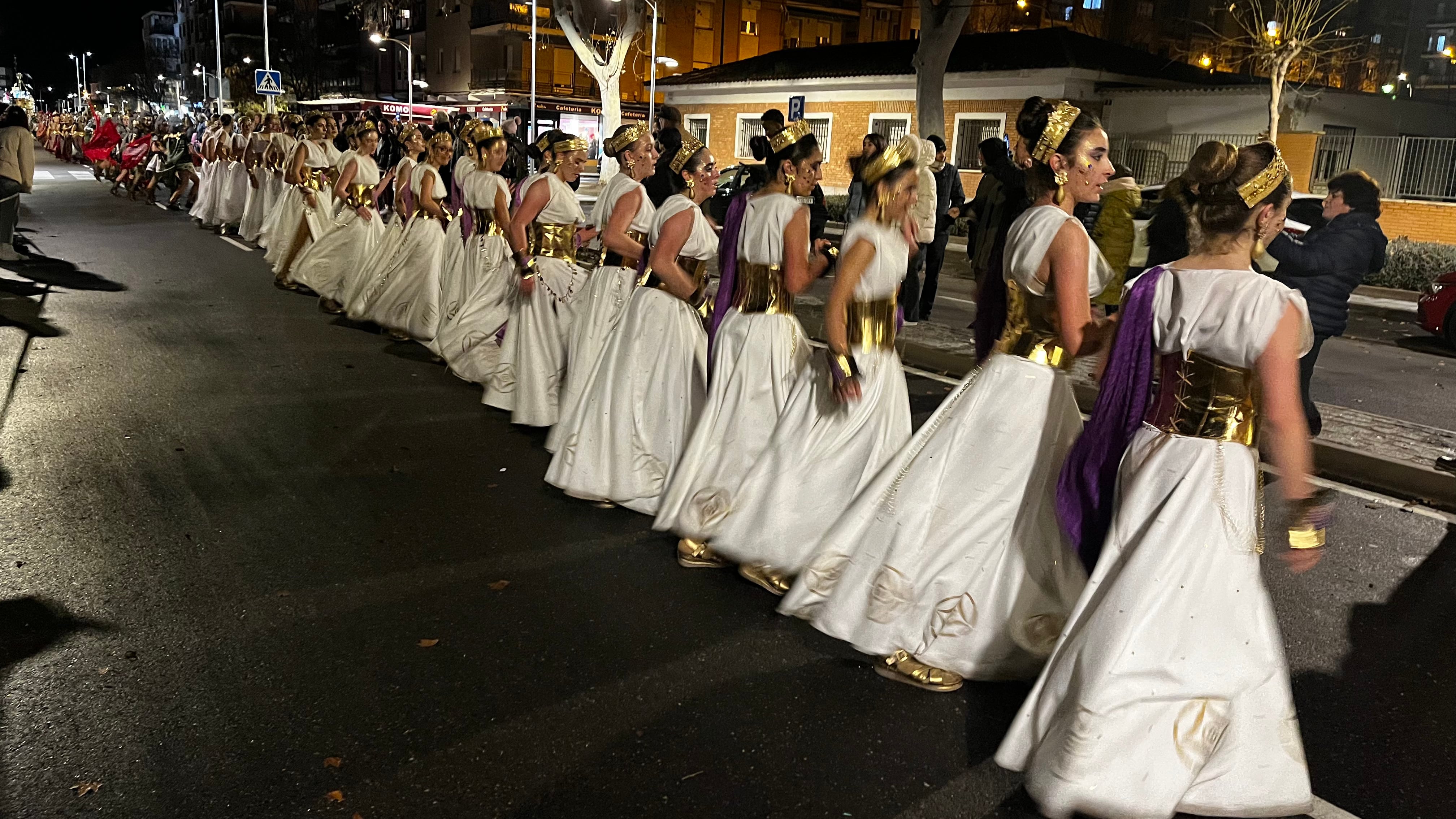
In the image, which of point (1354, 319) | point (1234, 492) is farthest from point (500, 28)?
point (1234, 492)

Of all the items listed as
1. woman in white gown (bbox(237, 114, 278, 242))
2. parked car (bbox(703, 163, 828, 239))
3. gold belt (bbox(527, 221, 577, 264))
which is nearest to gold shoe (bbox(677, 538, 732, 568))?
parked car (bbox(703, 163, 828, 239))

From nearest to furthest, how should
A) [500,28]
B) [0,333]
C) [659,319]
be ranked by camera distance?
1. [659,319]
2. [0,333]
3. [500,28]

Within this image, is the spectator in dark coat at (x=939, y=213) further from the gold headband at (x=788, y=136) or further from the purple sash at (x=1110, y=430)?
the purple sash at (x=1110, y=430)

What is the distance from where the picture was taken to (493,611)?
411cm

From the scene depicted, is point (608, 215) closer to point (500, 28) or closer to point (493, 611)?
point (493, 611)

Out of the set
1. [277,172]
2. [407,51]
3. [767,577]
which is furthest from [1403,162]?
[407,51]

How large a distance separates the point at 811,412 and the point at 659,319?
47.9 inches

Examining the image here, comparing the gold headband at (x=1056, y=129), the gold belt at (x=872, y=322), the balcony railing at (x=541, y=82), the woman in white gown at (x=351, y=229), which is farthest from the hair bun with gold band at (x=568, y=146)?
the balcony railing at (x=541, y=82)

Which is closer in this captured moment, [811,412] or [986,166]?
[811,412]

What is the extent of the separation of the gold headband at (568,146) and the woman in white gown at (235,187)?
14668 mm

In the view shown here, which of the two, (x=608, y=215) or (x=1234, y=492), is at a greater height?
(x=608, y=215)

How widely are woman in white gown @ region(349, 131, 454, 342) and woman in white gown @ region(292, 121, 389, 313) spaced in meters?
1.18

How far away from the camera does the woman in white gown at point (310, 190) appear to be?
12344mm

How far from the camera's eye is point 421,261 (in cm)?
922
